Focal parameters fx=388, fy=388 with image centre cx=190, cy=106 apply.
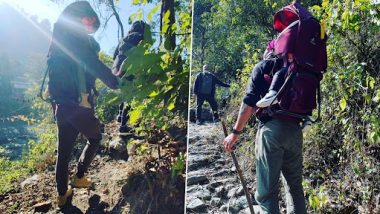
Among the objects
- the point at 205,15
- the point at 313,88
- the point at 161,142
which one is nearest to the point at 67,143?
the point at 161,142

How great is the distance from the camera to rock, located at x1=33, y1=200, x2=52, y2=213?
1.47 metres

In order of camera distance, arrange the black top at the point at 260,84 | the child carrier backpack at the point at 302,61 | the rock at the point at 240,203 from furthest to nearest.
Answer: the rock at the point at 240,203
the black top at the point at 260,84
the child carrier backpack at the point at 302,61

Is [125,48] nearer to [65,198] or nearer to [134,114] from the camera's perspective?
[134,114]

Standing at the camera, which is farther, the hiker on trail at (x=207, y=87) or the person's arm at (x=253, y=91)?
the hiker on trail at (x=207, y=87)

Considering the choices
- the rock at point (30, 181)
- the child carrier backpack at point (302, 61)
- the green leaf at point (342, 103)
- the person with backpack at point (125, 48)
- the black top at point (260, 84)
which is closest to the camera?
the child carrier backpack at point (302, 61)

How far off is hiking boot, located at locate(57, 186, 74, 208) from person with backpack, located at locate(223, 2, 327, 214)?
0.63 m

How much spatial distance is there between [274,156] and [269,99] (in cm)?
23

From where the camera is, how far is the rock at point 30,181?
1.44 m

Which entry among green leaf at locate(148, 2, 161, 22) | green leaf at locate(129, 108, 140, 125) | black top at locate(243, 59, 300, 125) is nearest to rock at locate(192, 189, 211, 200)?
green leaf at locate(129, 108, 140, 125)

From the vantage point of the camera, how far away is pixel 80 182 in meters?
1.54

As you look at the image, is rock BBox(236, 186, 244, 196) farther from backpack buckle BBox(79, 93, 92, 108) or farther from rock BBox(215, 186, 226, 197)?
backpack buckle BBox(79, 93, 92, 108)

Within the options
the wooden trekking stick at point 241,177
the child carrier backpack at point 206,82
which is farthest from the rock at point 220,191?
the child carrier backpack at point 206,82

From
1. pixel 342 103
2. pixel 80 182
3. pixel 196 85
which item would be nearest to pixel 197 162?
pixel 196 85

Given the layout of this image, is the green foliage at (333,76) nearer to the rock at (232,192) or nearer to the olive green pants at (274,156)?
the olive green pants at (274,156)
